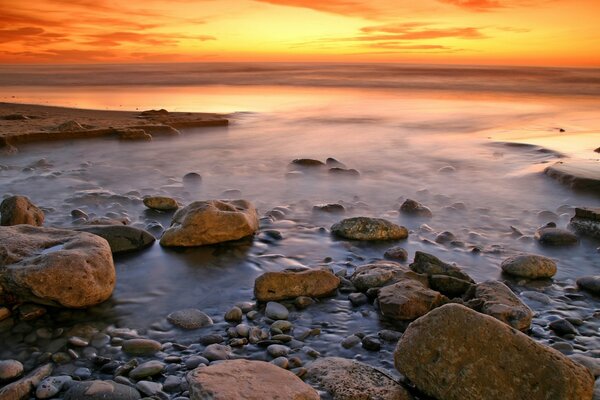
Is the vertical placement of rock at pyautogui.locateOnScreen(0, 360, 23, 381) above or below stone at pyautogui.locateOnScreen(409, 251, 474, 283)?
below

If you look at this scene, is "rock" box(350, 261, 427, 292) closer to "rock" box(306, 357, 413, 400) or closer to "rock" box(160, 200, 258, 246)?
"rock" box(306, 357, 413, 400)

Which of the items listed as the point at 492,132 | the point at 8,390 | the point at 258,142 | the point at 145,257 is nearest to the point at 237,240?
the point at 145,257

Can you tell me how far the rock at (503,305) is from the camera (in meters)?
3.58

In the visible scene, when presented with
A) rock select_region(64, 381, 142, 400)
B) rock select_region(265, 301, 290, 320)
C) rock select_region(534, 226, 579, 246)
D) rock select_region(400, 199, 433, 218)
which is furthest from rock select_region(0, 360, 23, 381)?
rock select_region(534, 226, 579, 246)

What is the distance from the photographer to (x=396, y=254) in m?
4.91

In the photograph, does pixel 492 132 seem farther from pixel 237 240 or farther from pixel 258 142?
pixel 237 240

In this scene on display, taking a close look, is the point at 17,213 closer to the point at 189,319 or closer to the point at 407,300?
the point at 189,319

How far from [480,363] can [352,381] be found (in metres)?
0.66

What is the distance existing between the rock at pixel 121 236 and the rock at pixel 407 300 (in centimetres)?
232

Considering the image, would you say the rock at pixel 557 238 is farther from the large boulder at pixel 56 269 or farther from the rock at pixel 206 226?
the large boulder at pixel 56 269

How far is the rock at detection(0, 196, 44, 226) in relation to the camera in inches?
204

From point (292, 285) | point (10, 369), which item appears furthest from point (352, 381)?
point (10, 369)

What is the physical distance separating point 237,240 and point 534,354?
3149 mm

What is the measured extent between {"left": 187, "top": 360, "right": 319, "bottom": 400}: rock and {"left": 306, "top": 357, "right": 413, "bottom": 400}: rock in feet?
0.69
